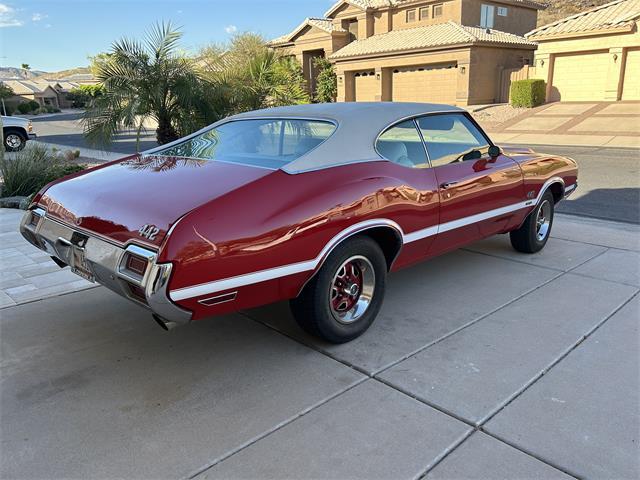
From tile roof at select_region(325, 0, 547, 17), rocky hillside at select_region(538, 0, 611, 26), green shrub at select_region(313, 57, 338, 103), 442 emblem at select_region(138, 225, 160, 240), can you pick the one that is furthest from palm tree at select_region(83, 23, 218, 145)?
rocky hillside at select_region(538, 0, 611, 26)

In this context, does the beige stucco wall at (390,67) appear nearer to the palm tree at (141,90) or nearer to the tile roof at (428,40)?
A: the tile roof at (428,40)

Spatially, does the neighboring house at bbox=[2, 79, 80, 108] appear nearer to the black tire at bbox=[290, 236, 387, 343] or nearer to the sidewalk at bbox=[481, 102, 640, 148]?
the sidewalk at bbox=[481, 102, 640, 148]

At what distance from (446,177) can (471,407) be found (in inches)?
74.2

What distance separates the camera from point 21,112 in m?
55.7

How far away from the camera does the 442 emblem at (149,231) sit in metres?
2.70

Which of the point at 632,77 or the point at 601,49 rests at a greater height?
the point at 601,49

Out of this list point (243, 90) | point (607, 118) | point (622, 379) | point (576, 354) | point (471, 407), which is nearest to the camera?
point (471, 407)

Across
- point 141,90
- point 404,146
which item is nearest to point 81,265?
point 404,146

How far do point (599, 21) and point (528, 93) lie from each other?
488cm

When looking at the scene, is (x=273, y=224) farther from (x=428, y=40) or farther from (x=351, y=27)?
(x=351, y=27)

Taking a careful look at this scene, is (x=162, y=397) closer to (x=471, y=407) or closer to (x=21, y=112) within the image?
(x=471, y=407)

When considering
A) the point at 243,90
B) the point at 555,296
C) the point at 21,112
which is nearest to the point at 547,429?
the point at 555,296

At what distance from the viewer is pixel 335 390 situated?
9.83 feet

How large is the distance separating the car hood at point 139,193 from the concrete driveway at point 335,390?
93 cm
